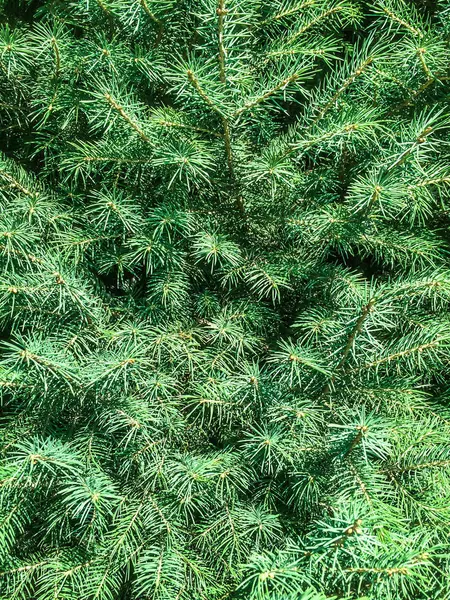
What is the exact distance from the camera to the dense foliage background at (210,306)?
0.82 m

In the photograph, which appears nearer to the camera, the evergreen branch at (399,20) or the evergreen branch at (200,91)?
the evergreen branch at (200,91)

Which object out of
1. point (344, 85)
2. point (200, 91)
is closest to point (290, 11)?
point (344, 85)

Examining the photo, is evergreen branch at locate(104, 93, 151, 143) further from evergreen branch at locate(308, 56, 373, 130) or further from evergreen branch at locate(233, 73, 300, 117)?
evergreen branch at locate(308, 56, 373, 130)

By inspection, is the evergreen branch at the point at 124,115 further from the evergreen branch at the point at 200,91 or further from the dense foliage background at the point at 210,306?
the evergreen branch at the point at 200,91

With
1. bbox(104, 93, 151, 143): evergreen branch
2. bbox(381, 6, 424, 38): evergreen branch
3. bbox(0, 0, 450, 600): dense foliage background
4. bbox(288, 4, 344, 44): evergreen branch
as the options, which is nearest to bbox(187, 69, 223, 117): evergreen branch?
bbox(0, 0, 450, 600): dense foliage background

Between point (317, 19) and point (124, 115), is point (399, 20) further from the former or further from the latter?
point (124, 115)

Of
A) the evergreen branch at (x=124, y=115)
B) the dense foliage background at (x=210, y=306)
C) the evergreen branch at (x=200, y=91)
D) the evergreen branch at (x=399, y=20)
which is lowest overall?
the dense foliage background at (x=210, y=306)

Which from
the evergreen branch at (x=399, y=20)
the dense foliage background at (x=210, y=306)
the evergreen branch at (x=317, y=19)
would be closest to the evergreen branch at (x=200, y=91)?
the dense foliage background at (x=210, y=306)

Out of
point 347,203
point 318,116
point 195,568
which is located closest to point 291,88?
point 318,116

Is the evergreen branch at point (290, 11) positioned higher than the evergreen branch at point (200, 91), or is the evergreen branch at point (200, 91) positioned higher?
the evergreen branch at point (290, 11)

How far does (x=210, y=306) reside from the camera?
0.97m

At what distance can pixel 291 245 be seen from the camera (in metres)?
0.96

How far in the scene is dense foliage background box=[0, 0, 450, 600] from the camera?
82cm

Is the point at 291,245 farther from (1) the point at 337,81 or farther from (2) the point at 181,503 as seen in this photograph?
(2) the point at 181,503
